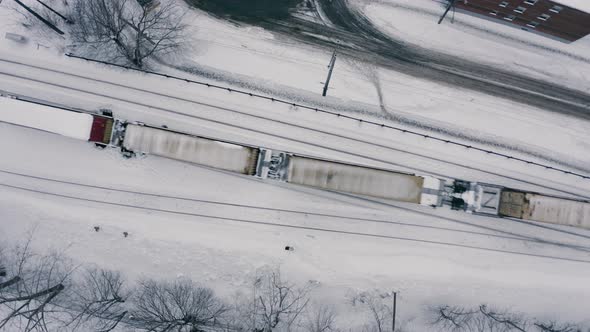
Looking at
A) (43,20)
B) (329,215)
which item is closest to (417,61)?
(329,215)

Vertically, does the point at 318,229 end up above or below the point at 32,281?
above

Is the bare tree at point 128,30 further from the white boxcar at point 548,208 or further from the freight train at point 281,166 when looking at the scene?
the white boxcar at point 548,208

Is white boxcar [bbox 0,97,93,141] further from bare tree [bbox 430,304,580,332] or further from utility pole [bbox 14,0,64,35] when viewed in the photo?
bare tree [bbox 430,304,580,332]

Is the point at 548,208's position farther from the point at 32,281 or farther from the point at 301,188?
the point at 32,281

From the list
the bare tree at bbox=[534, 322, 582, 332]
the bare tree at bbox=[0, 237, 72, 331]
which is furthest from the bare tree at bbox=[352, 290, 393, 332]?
the bare tree at bbox=[0, 237, 72, 331]

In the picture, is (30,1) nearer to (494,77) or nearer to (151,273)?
(151,273)

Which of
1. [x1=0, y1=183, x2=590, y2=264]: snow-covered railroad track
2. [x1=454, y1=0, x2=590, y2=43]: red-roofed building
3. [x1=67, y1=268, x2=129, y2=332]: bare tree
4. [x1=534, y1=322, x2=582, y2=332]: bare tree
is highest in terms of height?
[x1=454, y1=0, x2=590, y2=43]: red-roofed building

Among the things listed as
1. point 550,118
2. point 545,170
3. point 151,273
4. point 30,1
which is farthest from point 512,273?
point 30,1
